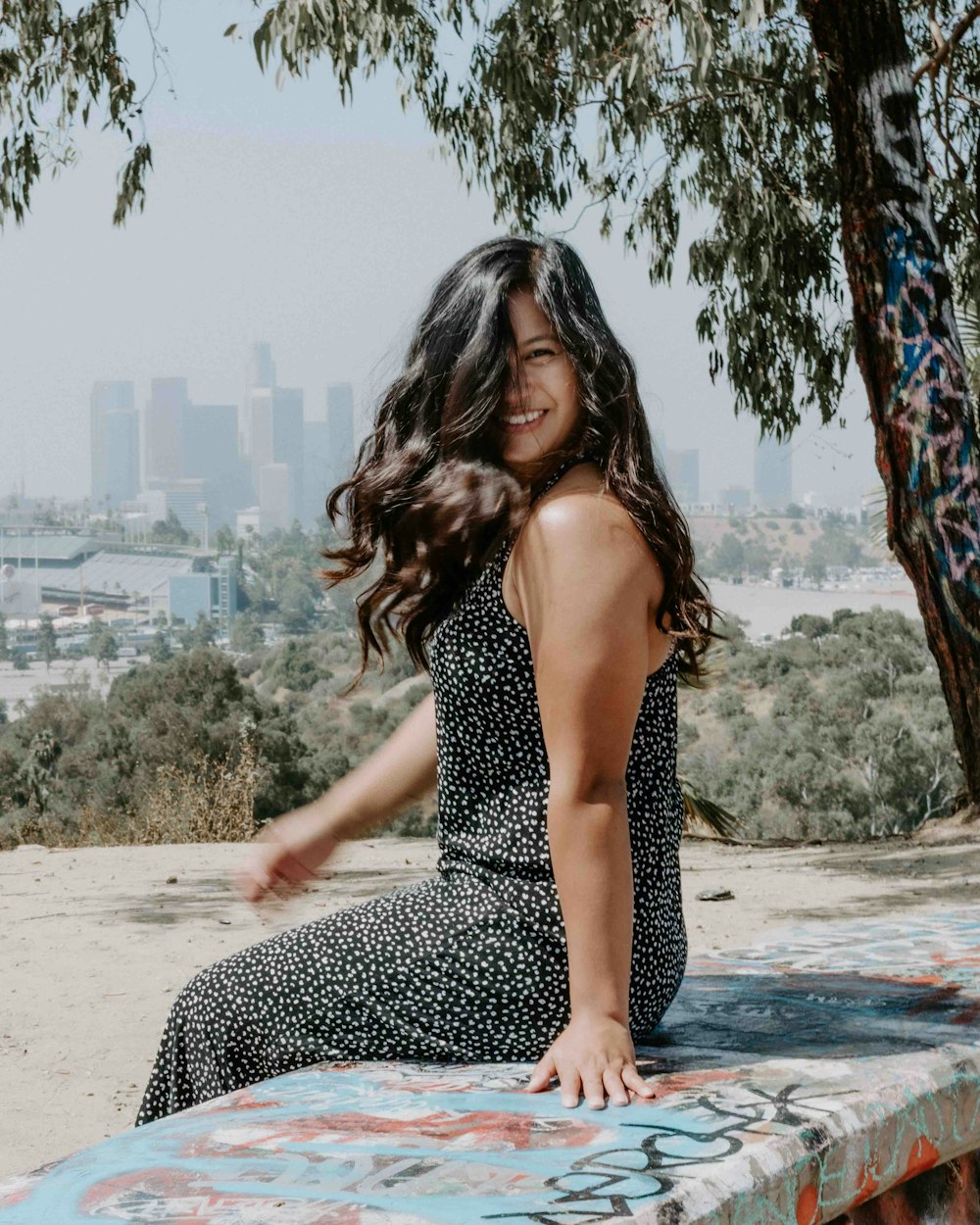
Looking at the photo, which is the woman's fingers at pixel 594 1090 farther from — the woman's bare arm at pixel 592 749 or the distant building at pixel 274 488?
the distant building at pixel 274 488

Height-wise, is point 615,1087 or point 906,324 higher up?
point 906,324

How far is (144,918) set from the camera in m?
5.64

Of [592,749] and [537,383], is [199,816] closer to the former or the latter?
[537,383]

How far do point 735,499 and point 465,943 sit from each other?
57.6 meters

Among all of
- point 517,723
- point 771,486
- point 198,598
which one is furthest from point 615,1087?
point 771,486

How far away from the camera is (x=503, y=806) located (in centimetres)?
174

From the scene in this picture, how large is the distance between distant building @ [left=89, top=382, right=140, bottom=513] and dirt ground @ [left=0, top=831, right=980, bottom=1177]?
286 feet

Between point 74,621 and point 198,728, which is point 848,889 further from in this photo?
point 74,621

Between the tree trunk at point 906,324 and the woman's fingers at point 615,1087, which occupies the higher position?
the tree trunk at point 906,324

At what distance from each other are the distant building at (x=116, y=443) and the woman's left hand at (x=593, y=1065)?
9241 cm

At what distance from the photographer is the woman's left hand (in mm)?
1506

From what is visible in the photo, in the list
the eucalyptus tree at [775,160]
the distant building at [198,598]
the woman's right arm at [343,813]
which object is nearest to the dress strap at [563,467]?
the woman's right arm at [343,813]

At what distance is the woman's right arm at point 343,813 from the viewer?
1.98 m

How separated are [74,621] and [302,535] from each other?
352 inches
